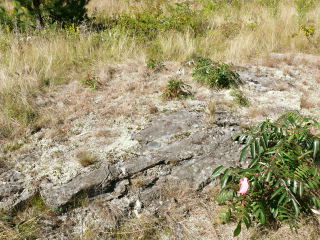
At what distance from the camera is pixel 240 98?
363 centimetres

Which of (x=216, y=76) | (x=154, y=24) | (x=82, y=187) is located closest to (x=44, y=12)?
(x=154, y=24)

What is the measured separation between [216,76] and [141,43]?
216cm

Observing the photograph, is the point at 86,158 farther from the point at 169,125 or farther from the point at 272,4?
the point at 272,4

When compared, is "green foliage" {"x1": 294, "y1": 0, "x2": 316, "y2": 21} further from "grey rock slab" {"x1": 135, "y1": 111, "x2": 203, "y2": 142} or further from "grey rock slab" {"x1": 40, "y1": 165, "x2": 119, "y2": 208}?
"grey rock slab" {"x1": 40, "y1": 165, "x2": 119, "y2": 208}

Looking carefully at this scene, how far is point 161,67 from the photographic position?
4500mm

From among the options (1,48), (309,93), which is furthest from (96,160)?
(1,48)

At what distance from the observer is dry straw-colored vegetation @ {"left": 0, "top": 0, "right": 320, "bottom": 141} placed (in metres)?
3.89

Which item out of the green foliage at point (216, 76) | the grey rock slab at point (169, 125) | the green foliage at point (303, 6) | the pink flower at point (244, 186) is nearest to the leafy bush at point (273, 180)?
the pink flower at point (244, 186)

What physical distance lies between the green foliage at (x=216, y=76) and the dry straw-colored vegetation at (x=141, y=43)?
94cm

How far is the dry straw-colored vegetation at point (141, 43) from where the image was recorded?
12.8 ft

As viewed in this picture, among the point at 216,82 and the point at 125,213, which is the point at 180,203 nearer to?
the point at 125,213

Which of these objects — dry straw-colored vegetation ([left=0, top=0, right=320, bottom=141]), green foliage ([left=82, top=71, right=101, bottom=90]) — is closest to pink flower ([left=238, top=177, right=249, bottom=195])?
dry straw-colored vegetation ([left=0, top=0, right=320, bottom=141])

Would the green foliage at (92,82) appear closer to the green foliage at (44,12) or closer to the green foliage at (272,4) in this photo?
the green foliage at (44,12)

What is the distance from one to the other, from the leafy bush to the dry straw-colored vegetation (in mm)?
2192
